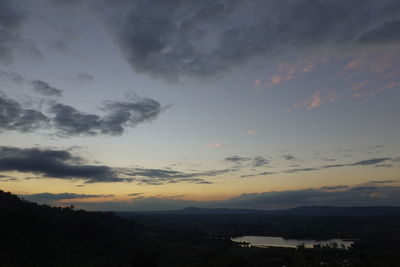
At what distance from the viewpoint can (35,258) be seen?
10750 centimetres

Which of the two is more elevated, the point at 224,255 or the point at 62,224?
the point at 62,224

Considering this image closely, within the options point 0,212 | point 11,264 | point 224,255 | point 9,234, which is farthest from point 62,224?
point 224,255

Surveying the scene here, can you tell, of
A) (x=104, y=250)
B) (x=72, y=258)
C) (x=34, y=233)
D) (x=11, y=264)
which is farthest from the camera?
(x=104, y=250)

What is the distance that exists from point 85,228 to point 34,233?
43703 millimetres

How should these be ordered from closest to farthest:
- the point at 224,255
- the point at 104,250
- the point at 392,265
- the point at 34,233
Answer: the point at 392,265 → the point at 34,233 → the point at 104,250 → the point at 224,255

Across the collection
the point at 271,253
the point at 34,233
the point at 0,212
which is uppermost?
the point at 0,212

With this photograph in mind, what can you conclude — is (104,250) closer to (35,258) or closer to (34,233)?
(34,233)

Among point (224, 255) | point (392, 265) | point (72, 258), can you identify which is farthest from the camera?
point (224, 255)

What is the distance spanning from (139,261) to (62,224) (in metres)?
81.4

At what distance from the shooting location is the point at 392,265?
2441 inches

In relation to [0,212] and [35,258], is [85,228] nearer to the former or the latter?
[0,212]

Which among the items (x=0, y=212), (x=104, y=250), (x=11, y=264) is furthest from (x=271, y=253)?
(x=0, y=212)

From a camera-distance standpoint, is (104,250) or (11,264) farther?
(104,250)

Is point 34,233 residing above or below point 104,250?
above
